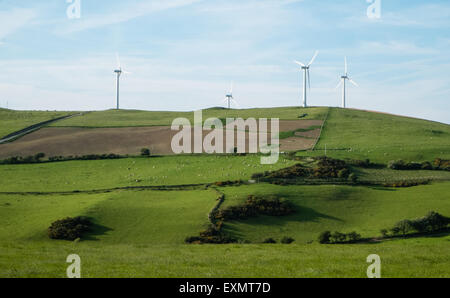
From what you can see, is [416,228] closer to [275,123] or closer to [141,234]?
[141,234]

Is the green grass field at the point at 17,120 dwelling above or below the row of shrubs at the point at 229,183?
above

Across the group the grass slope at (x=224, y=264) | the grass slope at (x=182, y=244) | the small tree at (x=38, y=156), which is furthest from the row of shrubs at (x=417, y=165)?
the small tree at (x=38, y=156)

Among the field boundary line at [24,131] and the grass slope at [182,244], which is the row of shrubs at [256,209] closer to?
the grass slope at [182,244]

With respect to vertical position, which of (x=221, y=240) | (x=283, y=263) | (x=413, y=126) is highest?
(x=413, y=126)

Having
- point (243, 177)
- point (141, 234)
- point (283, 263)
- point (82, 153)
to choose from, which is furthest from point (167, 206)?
point (82, 153)

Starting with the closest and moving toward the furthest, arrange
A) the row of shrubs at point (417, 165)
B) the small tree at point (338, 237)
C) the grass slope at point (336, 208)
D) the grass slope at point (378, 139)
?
the small tree at point (338, 237)
the grass slope at point (336, 208)
the row of shrubs at point (417, 165)
the grass slope at point (378, 139)

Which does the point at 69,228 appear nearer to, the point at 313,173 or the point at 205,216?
the point at 205,216

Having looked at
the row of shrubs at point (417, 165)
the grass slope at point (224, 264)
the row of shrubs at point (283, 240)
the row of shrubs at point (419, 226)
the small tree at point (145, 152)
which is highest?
the small tree at point (145, 152)

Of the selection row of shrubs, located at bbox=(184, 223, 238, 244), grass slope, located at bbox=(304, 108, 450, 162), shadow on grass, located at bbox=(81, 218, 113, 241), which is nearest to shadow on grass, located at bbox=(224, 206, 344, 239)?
row of shrubs, located at bbox=(184, 223, 238, 244)
